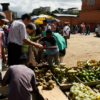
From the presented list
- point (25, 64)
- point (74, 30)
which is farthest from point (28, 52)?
point (74, 30)

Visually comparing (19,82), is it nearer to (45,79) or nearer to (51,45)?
(45,79)

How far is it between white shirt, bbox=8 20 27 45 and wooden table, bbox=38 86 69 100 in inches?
51.3

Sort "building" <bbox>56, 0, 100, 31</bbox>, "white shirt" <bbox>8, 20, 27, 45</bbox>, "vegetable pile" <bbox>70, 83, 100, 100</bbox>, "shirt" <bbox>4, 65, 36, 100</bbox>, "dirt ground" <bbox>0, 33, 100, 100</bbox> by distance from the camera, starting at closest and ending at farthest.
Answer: "shirt" <bbox>4, 65, 36, 100</bbox> < "vegetable pile" <bbox>70, 83, 100, 100</bbox> < "white shirt" <bbox>8, 20, 27, 45</bbox> < "dirt ground" <bbox>0, 33, 100, 100</bbox> < "building" <bbox>56, 0, 100, 31</bbox>

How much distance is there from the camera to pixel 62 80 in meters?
4.23

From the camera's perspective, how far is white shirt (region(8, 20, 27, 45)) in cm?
356

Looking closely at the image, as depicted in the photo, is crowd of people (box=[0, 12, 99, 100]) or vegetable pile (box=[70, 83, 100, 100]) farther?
vegetable pile (box=[70, 83, 100, 100])

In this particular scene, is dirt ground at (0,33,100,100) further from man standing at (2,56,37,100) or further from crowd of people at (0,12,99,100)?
man standing at (2,56,37,100)

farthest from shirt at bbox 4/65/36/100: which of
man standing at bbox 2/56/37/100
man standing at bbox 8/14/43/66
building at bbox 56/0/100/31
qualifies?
building at bbox 56/0/100/31

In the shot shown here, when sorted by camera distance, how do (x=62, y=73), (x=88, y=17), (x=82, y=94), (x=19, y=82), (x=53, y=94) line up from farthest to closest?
(x=88, y=17) → (x=62, y=73) → (x=53, y=94) → (x=82, y=94) → (x=19, y=82)

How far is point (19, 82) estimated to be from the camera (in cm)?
246

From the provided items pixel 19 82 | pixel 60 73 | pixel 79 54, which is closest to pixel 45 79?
pixel 60 73

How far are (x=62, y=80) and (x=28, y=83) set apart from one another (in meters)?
1.84

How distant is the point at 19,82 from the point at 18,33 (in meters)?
1.49

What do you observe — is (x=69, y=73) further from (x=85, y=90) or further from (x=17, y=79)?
(x=17, y=79)
